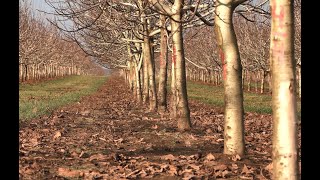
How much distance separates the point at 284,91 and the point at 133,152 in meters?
3.47

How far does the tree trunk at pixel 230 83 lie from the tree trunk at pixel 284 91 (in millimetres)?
2234

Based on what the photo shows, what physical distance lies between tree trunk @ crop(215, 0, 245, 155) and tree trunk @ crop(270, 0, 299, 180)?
223cm

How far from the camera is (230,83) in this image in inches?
233

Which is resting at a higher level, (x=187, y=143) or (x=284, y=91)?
(x=284, y=91)

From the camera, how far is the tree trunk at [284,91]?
3543 millimetres

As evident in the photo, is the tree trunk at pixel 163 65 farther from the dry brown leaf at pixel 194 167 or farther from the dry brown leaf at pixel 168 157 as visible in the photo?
the dry brown leaf at pixel 194 167

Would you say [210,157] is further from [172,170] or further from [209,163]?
[172,170]

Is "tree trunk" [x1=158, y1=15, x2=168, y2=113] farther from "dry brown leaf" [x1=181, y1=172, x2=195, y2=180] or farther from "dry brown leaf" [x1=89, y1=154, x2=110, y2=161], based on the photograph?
"dry brown leaf" [x1=181, y1=172, x2=195, y2=180]

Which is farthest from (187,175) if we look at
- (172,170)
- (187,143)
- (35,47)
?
(35,47)

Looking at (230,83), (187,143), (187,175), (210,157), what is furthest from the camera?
(187,143)

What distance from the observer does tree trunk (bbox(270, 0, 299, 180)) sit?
354 centimetres

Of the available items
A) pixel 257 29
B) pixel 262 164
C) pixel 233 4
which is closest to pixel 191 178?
pixel 262 164

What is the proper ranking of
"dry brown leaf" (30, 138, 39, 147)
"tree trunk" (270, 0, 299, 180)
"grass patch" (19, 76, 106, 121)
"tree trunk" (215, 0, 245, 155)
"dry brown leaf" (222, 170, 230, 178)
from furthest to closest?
"grass patch" (19, 76, 106, 121) → "dry brown leaf" (30, 138, 39, 147) → "tree trunk" (215, 0, 245, 155) → "dry brown leaf" (222, 170, 230, 178) → "tree trunk" (270, 0, 299, 180)

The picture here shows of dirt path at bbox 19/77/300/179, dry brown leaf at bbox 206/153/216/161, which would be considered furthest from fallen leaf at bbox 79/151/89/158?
dry brown leaf at bbox 206/153/216/161
